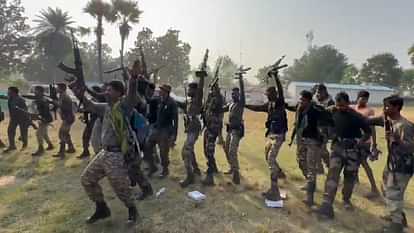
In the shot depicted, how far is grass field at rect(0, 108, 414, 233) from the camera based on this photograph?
198 inches

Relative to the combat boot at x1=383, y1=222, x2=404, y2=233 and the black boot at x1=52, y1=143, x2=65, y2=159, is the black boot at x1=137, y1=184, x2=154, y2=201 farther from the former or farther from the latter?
the black boot at x1=52, y1=143, x2=65, y2=159

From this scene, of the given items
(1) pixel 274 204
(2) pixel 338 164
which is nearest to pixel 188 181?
(1) pixel 274 204

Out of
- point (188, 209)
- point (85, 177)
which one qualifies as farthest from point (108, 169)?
point (188, 209)

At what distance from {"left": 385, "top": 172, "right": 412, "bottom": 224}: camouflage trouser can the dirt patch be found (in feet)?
23.3

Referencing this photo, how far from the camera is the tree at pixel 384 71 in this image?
5981 centimetres

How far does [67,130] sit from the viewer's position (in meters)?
9.41

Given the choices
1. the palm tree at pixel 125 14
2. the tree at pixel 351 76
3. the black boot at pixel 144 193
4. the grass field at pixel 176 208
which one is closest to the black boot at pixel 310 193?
the grass field at pixel 176 208

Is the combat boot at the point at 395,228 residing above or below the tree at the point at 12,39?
below

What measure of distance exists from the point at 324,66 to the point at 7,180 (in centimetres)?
6863

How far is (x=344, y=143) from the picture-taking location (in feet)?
17.6

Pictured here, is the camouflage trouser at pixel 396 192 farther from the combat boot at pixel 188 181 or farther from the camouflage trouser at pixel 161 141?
the camouflage trouser at pixel 161 141

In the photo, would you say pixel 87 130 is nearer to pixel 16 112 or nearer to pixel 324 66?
pixel 16 112

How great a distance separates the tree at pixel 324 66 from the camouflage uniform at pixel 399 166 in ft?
215

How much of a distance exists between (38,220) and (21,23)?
45446 millimetres
